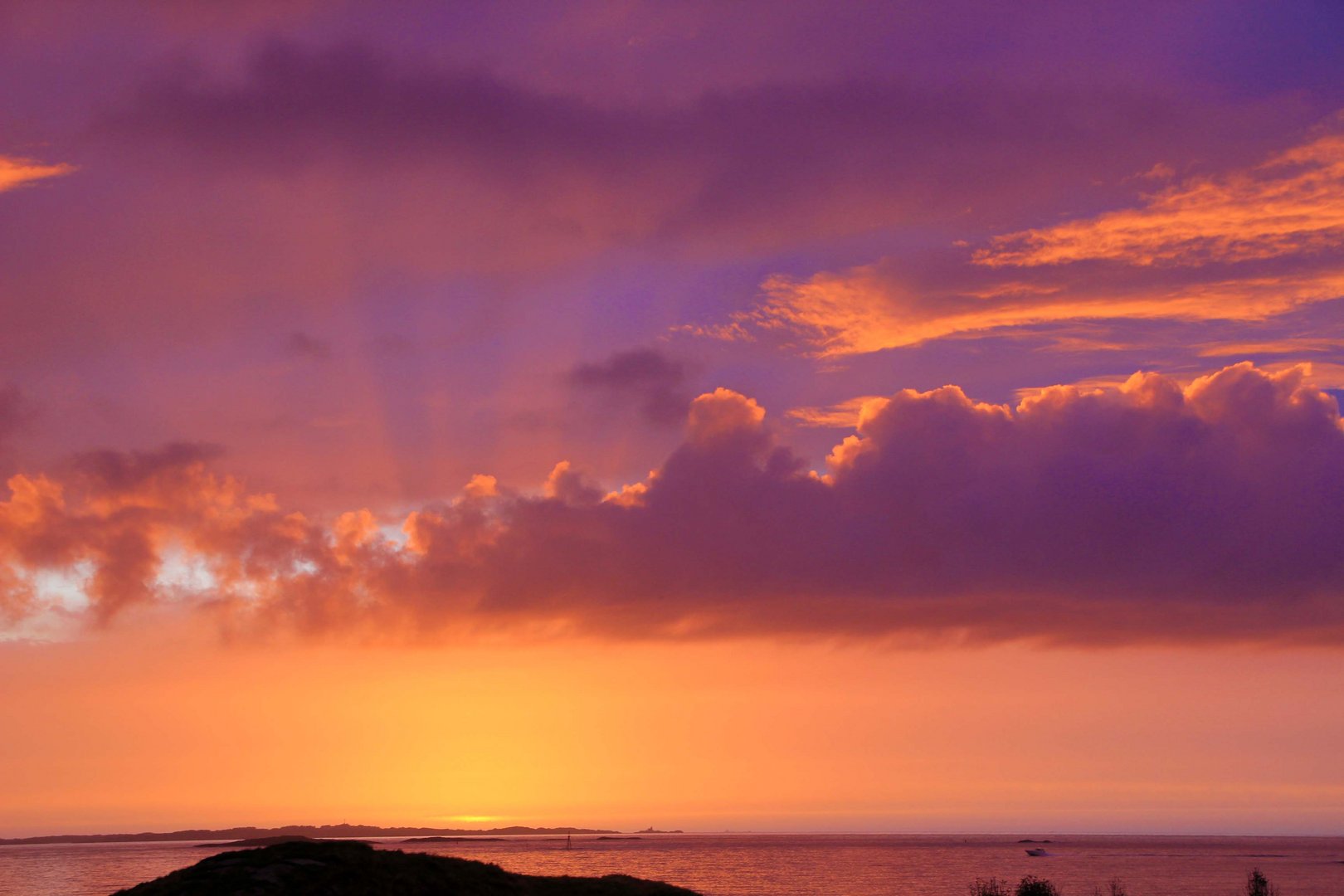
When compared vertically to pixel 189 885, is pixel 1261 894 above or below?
below

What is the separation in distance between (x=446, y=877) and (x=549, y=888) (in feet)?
23.2

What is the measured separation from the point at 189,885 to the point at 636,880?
30.6 meters

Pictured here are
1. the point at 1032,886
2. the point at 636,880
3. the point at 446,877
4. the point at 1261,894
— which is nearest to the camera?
the point at 446,877

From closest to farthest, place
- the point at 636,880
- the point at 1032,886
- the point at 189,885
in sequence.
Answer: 1. the point at 189,885
2. the point at 636,880
3. the point at 1032,886

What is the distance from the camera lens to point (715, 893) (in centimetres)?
19738

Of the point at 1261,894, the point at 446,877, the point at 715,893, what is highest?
the point at 446,877

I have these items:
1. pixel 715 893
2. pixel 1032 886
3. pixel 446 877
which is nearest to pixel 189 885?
pixel 446 877

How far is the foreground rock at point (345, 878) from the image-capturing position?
6334cm

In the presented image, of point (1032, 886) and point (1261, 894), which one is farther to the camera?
point (1261, 894)

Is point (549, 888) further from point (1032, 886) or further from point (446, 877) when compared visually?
point (1032, 886)

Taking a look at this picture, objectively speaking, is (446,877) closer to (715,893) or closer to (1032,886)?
(1032,886)

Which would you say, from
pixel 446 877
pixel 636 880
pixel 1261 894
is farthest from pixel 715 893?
pixel 446 877

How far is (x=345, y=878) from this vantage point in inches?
2594

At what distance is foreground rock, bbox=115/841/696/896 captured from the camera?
208 feet
